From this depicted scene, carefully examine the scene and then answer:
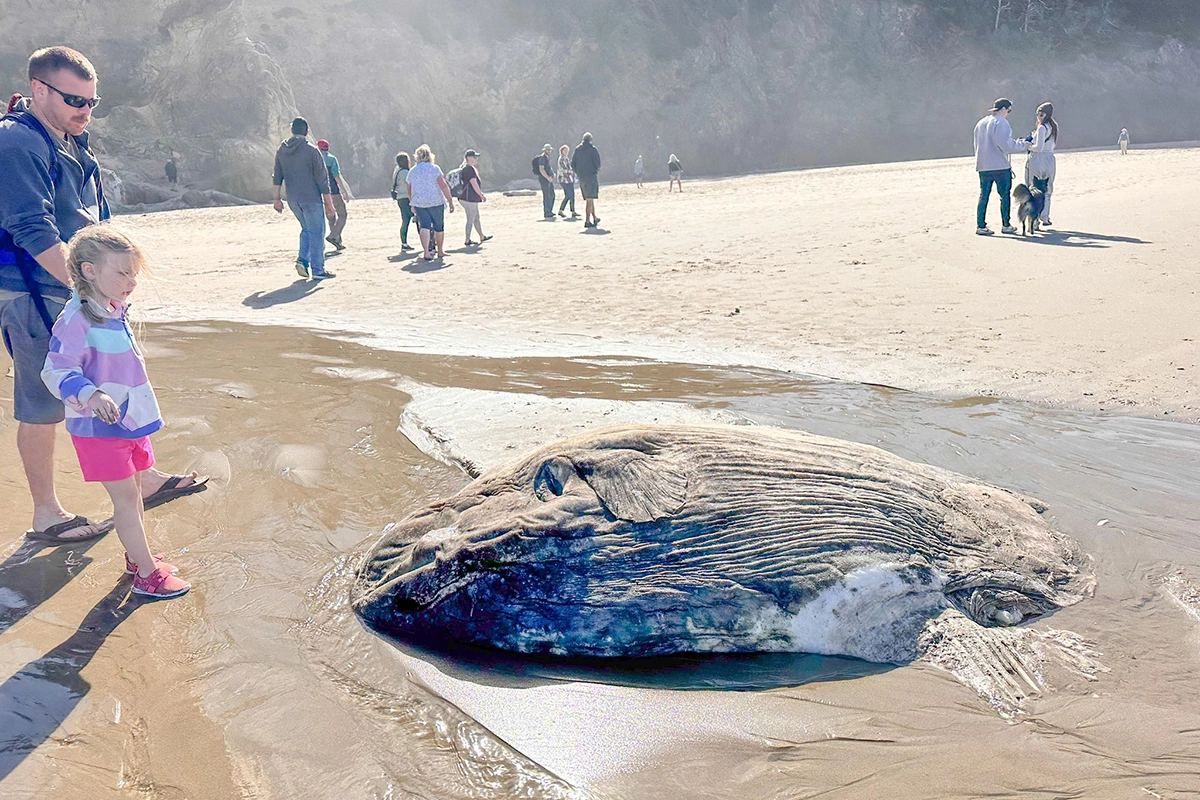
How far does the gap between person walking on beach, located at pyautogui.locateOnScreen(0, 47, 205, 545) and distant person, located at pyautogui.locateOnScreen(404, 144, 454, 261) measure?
809cm

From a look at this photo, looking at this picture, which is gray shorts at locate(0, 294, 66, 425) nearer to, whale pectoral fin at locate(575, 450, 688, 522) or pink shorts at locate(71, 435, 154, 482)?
pink shorts at locate(71, 435, 154, 482)

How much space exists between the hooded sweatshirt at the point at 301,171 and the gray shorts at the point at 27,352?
7364 mm

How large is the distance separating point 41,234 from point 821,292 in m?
6.65

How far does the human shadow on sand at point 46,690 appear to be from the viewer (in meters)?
2.47

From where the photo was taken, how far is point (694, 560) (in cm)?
282

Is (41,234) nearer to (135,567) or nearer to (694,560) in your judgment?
(135,567)

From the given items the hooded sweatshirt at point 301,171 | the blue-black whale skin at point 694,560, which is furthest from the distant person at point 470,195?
the blue-black whale skin at point 694,560

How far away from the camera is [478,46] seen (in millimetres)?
34875

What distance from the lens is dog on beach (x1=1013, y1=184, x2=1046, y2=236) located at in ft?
34.6

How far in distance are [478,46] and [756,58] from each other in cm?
1296

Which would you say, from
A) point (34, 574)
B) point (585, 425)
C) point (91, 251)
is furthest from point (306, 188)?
point (34, 574)

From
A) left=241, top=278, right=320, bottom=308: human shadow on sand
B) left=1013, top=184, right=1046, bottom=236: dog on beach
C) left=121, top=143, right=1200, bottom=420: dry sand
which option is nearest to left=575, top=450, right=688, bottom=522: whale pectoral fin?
left=121, top=143, right=1200, bottom=420: dry sand

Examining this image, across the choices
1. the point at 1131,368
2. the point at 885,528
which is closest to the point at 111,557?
the point at 885,528

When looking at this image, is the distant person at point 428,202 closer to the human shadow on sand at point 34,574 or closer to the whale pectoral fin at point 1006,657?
the human shadow on sand at point 34,574
